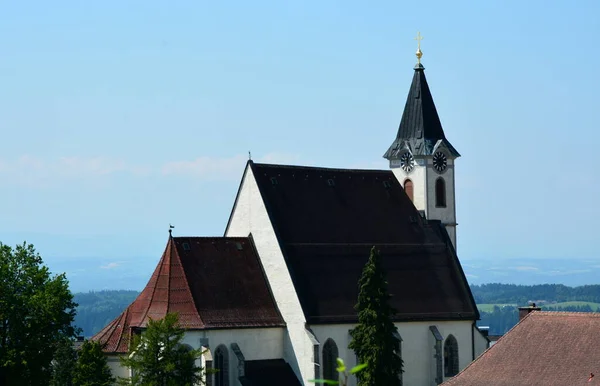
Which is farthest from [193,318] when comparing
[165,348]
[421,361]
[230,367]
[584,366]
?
[584,366]

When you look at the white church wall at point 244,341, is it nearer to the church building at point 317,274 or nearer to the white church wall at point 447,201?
the church building at point 317,274

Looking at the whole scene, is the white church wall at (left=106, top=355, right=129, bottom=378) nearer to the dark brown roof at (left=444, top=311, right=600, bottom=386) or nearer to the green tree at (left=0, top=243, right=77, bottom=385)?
the green tree at (left=0, top=243, right=77, bottom=385)

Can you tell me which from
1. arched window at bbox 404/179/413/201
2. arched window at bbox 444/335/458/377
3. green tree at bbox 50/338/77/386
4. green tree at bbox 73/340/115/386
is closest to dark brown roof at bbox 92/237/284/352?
green tree at bbox 50/338/77/386

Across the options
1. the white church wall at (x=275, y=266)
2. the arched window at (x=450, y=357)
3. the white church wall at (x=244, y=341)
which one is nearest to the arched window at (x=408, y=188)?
the arched window at (x=450, y=357)

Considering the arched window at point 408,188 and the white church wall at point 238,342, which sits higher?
the arched window at point 408,188

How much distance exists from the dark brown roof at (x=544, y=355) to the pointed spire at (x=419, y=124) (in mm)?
19879

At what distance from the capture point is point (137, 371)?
61719mm

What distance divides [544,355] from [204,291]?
1820cm

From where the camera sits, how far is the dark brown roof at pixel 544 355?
189 ft

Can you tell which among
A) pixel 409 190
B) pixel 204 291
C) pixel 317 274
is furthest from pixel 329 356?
pixel 409 190

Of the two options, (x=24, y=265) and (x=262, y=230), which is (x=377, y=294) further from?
(x=24, y=265)

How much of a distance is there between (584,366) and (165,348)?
17020mm

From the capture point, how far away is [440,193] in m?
80.9

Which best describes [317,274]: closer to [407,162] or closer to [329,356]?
[329,356]
